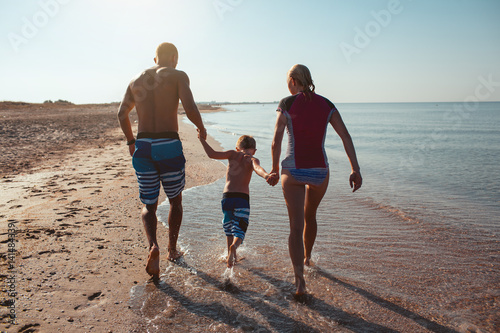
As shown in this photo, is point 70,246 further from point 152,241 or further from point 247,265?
point 247,265

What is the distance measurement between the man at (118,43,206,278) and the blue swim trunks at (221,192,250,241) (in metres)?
0.68

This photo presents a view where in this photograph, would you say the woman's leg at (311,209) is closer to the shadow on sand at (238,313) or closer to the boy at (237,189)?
the boy at (237,189)

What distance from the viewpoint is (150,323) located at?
98.6 inches

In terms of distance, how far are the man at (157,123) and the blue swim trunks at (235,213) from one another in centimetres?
68

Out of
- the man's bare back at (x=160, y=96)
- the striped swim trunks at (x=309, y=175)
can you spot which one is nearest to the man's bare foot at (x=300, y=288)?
the striped swim trunks at (x=309, y=175)

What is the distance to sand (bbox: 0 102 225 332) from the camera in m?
2.56

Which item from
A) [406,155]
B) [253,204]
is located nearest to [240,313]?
[253,204]

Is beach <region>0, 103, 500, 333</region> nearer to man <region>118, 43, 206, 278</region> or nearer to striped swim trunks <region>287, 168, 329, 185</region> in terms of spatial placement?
man <region>118, 43, 206, 278</region>

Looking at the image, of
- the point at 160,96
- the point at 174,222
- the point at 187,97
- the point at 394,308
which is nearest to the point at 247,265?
the point at 174,222

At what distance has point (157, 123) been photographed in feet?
10.7

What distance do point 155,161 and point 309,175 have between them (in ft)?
5.09

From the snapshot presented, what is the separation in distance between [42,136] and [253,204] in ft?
41.5

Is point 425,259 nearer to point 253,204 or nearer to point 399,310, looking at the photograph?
point 399,310

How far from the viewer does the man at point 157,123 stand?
322cm
